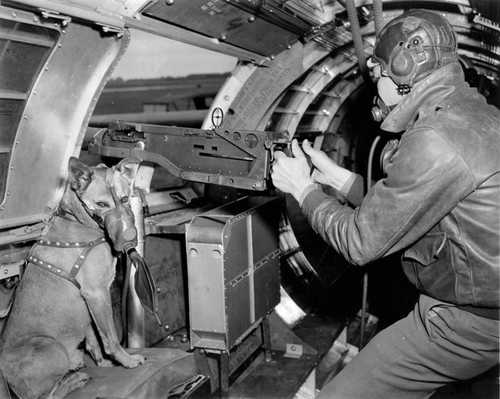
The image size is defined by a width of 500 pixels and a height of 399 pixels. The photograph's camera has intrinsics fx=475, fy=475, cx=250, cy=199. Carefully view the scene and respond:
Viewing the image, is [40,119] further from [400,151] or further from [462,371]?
[462,371]

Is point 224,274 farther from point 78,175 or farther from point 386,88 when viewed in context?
point 386,88

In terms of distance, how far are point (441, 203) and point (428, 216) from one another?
0.07 m

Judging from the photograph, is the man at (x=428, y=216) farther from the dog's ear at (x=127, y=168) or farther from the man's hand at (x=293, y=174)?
the dog's ear at (x=127, y=168)

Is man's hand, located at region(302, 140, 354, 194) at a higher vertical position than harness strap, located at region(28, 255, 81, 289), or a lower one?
higher

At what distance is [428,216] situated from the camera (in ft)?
6.17

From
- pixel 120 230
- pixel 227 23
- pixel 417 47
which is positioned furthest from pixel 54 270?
pixel 417 47

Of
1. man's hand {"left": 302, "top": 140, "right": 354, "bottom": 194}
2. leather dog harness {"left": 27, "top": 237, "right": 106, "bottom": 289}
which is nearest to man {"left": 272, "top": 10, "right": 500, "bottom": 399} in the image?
man's hand {"left": 302, "top": 140, "right": 354, "bottom": 194}

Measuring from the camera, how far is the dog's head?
7.89 ft

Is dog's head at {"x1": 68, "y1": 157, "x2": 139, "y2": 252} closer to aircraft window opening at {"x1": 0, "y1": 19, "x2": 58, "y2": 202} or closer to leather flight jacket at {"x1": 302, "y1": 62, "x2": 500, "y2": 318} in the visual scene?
aircraft window opening at {"x1": 0, "y1": 19, "x2": 58, "y2": 202}

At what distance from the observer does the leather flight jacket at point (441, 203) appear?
5.95 feet

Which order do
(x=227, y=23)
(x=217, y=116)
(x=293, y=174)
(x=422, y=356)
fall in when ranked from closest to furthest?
(x=422, y=356)
(x=293, y=174)
(x=227, y=23)
(x=217, y=116)

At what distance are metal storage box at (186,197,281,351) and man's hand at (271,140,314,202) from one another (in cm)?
66

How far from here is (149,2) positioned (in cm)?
238

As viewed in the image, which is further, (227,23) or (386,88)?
(227,23)
